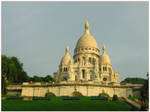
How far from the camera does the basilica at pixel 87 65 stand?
258 ft

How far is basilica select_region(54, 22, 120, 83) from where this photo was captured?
78750 millimetres

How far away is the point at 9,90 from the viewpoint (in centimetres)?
5362

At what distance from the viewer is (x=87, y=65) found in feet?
264

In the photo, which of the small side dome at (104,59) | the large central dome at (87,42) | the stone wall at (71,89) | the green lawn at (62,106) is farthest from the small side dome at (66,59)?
the green lawn at (62,106)

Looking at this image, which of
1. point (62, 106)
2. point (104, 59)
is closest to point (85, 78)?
point (104, 59)

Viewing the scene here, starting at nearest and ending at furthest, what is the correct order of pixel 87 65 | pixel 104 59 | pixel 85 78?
1. pixel 85 78
2. pixel 87 65
3. pixel 104 59

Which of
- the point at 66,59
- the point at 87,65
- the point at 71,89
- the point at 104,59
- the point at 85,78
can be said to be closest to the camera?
the point at 71,89

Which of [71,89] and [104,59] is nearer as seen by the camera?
[71,89]

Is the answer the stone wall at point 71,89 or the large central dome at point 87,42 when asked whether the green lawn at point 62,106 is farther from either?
the large central dome at point 87,42

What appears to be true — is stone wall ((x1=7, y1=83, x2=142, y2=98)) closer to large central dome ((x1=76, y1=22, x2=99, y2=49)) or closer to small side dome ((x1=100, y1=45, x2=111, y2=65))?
small side dome ((x1=100, y1=45, x2=111, y2=65))

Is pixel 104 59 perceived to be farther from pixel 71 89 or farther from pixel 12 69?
pixel 12 69

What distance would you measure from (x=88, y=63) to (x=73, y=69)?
5809 millimetres

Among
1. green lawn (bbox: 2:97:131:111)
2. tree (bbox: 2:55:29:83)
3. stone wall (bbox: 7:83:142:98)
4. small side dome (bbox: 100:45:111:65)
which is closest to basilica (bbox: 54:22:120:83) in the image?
small side dome (bbox: 100:45:111:65)

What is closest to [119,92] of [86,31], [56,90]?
[56,90]
